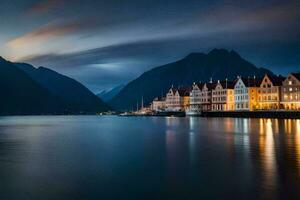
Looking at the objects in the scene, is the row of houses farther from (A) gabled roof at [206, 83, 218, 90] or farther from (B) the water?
(B) the water

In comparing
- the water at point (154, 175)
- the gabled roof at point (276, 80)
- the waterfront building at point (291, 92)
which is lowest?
the water at point (154, 175)

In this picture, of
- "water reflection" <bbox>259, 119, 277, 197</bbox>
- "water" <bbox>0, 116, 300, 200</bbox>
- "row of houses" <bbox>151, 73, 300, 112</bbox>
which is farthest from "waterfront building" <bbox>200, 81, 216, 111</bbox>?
"water" <bbox>0, 116, 300, 200</bbox>

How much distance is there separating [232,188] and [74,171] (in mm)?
11833

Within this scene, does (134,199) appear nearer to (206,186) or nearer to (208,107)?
(206,186)

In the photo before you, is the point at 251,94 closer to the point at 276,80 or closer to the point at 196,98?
the point at 276,80

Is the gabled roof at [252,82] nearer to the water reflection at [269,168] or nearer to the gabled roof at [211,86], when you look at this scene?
the gabled roof at [211,86]

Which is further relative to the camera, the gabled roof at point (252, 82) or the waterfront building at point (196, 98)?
the waterfront building at point (196, 98)

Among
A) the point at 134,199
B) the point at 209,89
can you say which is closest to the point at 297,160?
the point at 134,199

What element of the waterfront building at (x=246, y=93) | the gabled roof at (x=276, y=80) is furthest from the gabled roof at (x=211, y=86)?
the gabled roof at (x=276, y=80)

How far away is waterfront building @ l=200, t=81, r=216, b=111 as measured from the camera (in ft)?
594

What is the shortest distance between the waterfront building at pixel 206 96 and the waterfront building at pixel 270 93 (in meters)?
32.6

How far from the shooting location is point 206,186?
2280 cm

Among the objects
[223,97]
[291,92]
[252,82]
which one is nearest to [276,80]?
[291,92]

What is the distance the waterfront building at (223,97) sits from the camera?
165 meters
